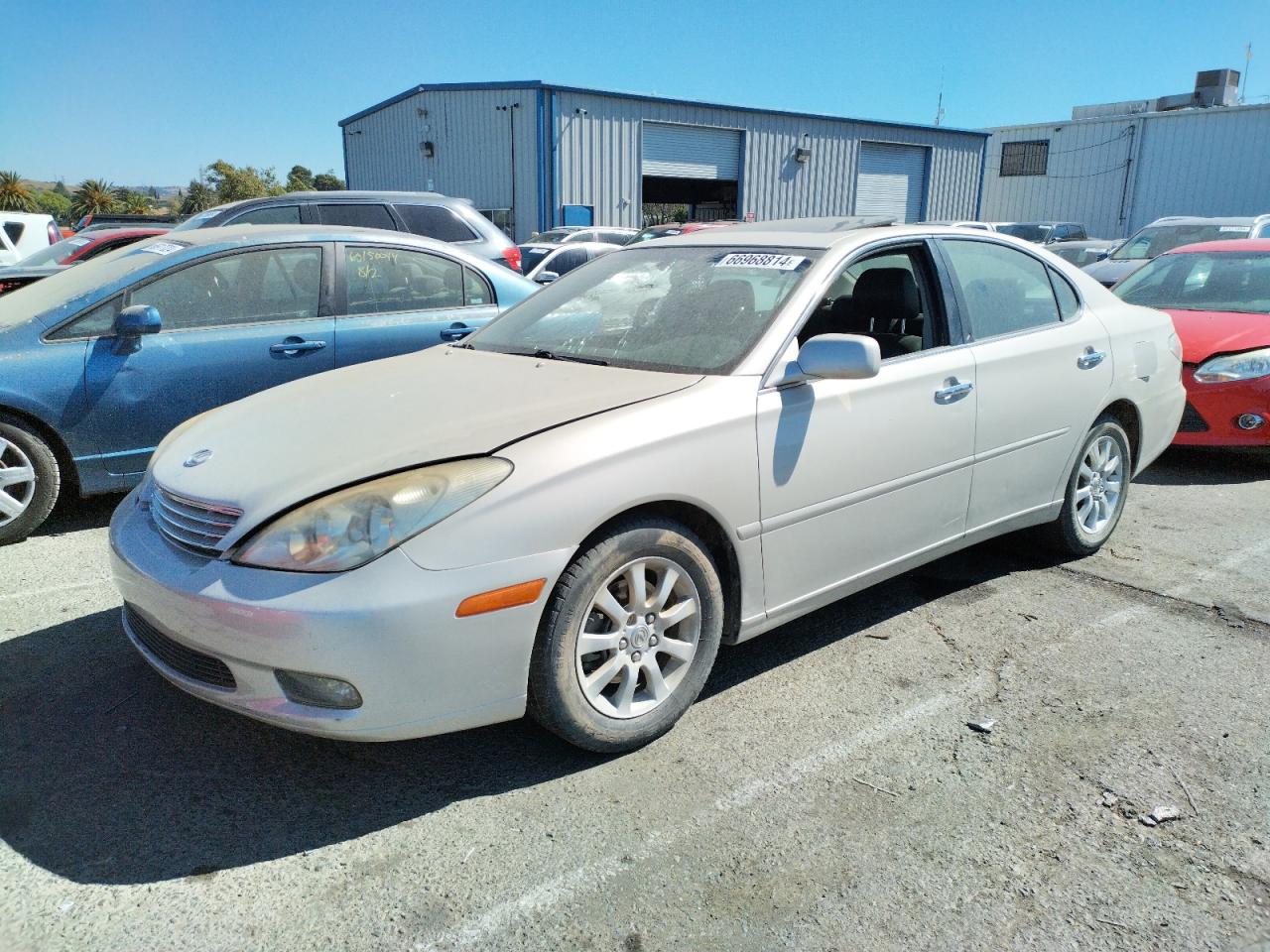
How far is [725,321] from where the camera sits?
11.0 ft

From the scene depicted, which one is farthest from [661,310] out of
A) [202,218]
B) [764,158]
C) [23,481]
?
[764,158]

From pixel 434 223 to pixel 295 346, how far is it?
3547 millimetres

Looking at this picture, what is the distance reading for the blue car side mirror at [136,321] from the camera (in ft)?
15.8

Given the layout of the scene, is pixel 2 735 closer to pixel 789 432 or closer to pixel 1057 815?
pixel 789 432

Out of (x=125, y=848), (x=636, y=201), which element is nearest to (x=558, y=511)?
(x=125, y=848)

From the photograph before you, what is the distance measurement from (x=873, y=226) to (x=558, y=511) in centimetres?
203

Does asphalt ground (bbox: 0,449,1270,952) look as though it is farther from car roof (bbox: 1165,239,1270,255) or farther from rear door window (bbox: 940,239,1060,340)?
car roof (bbox: 1165,239,1270,255)

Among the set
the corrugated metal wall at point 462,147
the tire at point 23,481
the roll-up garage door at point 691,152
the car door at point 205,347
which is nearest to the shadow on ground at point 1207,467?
the car door at point 205,347

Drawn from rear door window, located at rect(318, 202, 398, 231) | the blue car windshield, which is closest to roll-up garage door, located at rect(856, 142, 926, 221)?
rear door window, located at rect(318, 202, 398, 231)

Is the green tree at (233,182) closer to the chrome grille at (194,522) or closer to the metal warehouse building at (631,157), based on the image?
Answer: the metal warehouse building at (631,157)

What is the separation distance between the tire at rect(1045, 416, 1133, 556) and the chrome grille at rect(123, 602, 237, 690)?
353 centimetres

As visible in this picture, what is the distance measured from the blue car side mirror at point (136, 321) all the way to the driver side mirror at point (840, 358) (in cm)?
346

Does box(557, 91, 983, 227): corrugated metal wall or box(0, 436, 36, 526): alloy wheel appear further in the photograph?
box(557, 91, 983, 227): corrugated metal wall

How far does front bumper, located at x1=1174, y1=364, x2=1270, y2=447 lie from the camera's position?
A: 19.8 ft
